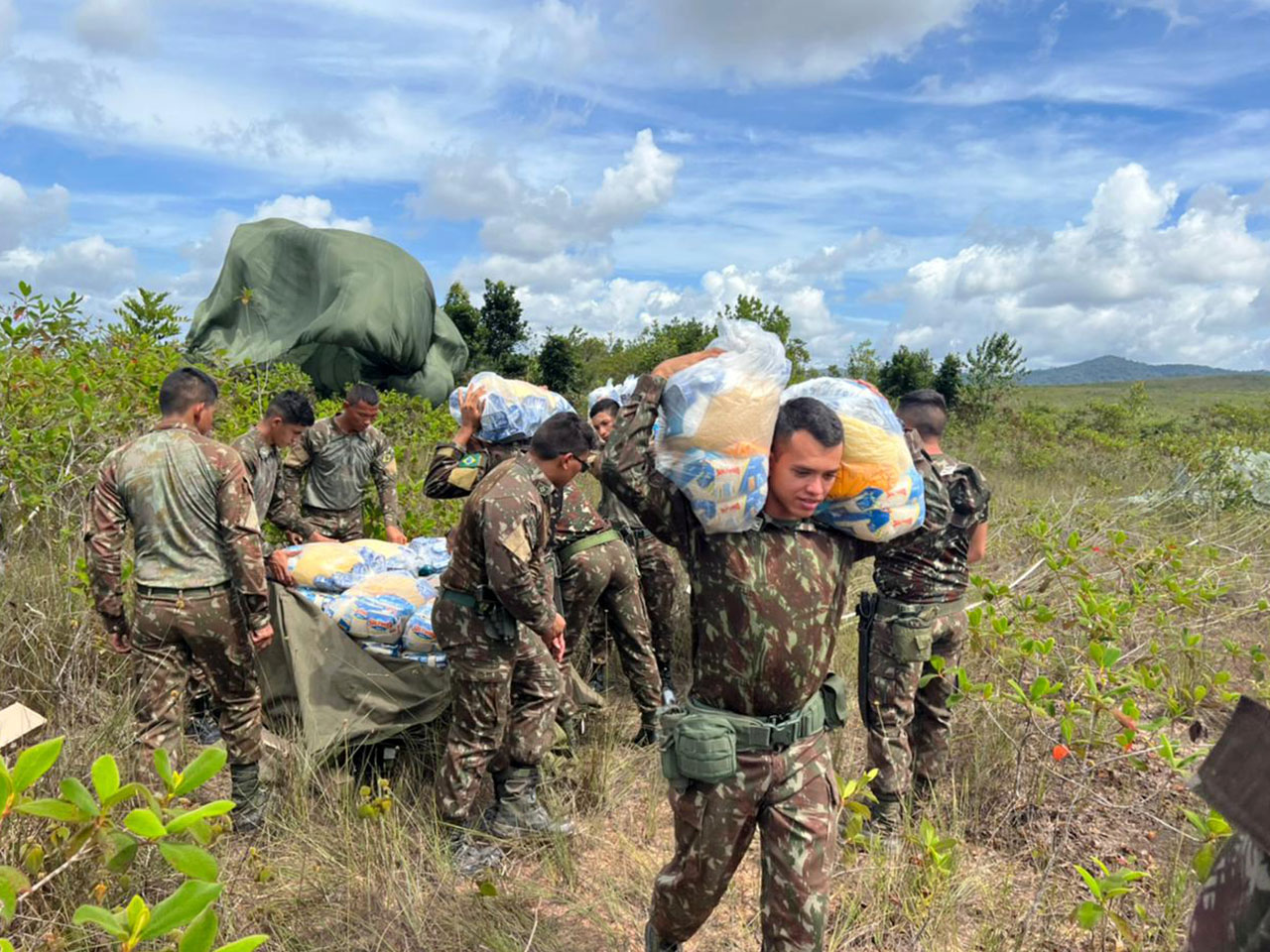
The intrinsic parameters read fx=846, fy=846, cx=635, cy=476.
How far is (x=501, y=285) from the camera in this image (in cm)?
1859

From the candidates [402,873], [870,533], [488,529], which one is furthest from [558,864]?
[870,533]

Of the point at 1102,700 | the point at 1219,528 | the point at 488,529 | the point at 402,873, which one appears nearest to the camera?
the point at 1102,700

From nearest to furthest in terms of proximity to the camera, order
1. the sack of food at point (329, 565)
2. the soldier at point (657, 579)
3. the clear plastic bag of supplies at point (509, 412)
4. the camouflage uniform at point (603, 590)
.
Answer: the clear plastic bag of supplies at point (509, 412), the sack of food at point (329, 565), the camouflage uniform at point (603, 590), the soldier at point (657, 579)

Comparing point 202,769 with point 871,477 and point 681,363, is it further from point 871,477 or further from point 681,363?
point 871,477

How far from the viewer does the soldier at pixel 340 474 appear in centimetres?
552

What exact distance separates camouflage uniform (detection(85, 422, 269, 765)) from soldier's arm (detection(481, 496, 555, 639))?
1119mm

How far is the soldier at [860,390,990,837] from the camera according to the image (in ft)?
11.9

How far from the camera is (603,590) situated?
15.2ft

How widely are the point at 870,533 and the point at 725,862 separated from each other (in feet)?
3.39

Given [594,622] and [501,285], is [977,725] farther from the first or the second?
[501,285]

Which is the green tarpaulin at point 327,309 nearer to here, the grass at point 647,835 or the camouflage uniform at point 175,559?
the grass at point 647,835

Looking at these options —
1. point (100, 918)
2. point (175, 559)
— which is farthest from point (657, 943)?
point (175, 559)

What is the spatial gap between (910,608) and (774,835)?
1.55m

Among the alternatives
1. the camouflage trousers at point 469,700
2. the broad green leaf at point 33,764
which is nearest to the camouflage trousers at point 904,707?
the camouflage trousers at point 469,700
